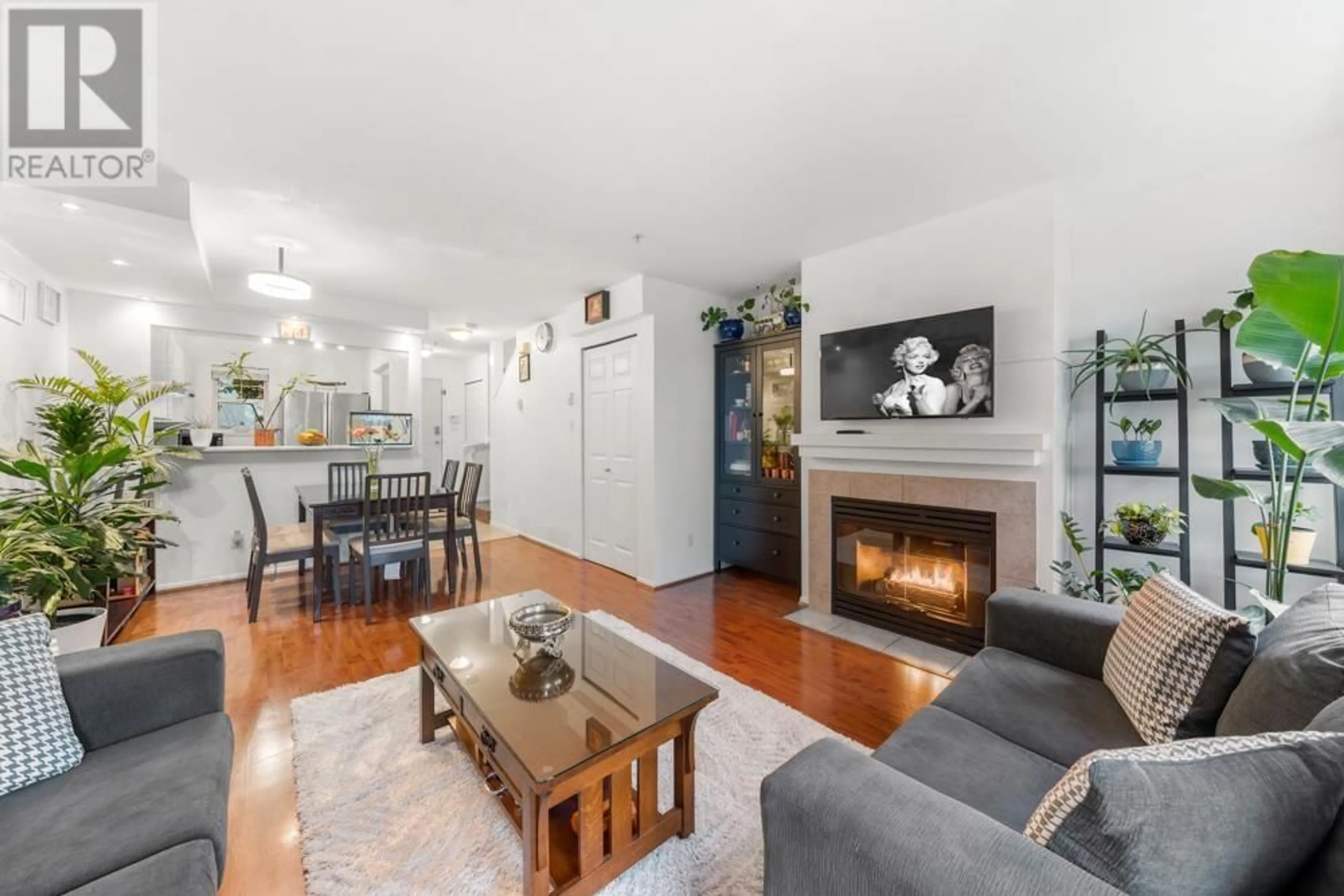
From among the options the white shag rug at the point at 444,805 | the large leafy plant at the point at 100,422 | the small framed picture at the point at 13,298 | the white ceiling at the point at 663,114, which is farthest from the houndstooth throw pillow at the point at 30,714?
the small framed picture at the point at 13,298

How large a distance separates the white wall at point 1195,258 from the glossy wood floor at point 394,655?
1.51 meters

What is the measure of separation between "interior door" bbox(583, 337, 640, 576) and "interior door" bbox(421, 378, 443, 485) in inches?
137

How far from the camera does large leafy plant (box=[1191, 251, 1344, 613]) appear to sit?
4.57 ft

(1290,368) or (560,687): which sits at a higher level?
(1290,368)

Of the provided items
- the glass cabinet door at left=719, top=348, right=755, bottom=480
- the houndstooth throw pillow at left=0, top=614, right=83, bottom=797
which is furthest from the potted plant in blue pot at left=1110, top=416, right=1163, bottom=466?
the houndstooth throw pillow at left=0, top=614, right=83, bottom=797

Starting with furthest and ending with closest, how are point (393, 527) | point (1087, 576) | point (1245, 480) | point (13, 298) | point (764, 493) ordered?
point (764, 493)
point (393, 527)
point (13, 298)
point (1087, 576)
point (1245, 480)

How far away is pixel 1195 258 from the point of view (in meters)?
2.46

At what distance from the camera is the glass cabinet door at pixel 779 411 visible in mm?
3908

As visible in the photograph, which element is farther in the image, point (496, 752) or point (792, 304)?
point (792, 304)

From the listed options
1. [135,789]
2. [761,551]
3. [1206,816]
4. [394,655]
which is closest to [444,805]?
[135,789]

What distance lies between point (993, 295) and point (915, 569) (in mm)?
1645

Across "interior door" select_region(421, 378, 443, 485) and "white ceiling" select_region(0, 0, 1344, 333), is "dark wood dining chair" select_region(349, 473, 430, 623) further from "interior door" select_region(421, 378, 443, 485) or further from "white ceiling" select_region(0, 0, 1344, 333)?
"interior door" select_region(421, 378, 443, 485)

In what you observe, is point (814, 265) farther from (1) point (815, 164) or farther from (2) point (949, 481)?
(2) point (949, 481)

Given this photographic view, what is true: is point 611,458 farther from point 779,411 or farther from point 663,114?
point 663,114
